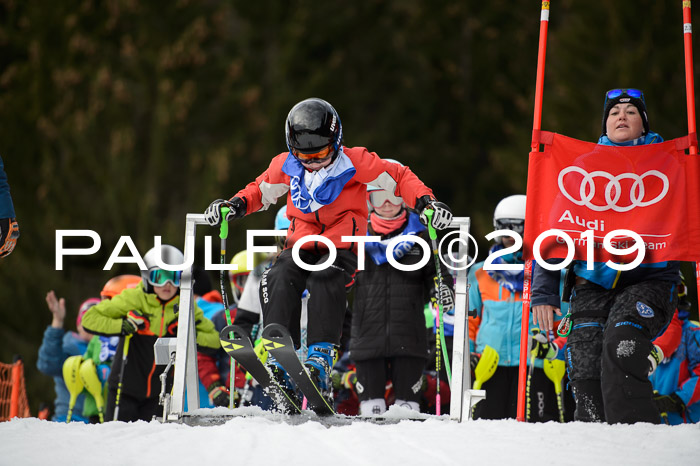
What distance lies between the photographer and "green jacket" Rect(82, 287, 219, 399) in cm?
764

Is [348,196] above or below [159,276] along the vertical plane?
above

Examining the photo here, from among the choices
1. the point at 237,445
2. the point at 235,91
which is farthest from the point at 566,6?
the point at 237,445

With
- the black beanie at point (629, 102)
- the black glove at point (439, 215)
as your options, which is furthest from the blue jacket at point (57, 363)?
the black beanie at point (629, 102)

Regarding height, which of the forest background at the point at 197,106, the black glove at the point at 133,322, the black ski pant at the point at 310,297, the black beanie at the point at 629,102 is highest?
the forest background at the point at 197,106

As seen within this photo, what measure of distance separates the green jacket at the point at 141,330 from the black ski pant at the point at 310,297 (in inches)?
82.1

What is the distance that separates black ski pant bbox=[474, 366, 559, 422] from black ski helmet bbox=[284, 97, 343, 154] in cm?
250

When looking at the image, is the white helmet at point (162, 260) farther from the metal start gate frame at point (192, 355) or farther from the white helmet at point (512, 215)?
the white helmet at point (512, 215)

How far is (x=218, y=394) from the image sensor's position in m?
7.60

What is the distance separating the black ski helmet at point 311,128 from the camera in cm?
561

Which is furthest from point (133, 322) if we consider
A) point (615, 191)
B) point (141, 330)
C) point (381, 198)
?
point (615, 191)

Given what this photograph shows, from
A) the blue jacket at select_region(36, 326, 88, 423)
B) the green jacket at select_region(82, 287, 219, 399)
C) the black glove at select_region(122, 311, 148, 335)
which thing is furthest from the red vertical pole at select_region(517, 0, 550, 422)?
the blue jacket at select_region(36, 326, 88, 423)

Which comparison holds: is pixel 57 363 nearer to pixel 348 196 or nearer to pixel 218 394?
pixel 218 394

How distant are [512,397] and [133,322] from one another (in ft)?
9.44

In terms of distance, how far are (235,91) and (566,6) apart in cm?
534
